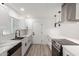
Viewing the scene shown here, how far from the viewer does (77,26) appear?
2967 mm

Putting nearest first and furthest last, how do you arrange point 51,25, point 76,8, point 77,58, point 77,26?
point 77,58 < point 76,8 < point 77,26 < point 51,25

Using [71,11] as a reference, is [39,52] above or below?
below

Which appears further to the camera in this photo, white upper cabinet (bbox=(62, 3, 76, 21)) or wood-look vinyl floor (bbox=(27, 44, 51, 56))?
wood-look vinyl floor (bbox=(27, 44, 51, 56))

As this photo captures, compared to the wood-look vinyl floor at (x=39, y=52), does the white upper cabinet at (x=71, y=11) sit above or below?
above

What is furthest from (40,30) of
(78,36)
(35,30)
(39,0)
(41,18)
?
(39,0)

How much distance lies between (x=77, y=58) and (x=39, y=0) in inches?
18.6

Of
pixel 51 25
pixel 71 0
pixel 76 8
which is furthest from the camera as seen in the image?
pixel 51 25

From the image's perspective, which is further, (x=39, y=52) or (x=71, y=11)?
(x=39, y=52)

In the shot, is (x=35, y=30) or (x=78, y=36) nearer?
(x=78, y=36)

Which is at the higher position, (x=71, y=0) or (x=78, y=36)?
(x=71, y=0)

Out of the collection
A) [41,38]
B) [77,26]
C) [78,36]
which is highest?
[77,26]

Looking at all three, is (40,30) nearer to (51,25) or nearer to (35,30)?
(35,30)

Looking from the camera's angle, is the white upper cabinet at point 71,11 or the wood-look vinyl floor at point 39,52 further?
the wood-look vinyl floor at point 39,52

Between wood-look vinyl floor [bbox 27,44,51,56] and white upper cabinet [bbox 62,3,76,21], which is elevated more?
white upper cabinet [bbox 62,3,76,21]
